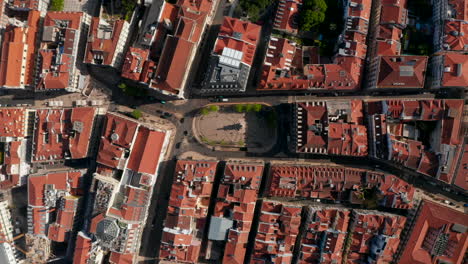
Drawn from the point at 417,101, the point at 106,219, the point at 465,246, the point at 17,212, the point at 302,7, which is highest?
the point at 302,7

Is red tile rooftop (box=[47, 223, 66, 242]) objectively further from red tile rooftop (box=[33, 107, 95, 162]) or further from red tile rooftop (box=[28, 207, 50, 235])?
red tile rooftop (box=[33, 107, 95, 162])

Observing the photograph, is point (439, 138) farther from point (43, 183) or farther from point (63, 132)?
point (43, 183)

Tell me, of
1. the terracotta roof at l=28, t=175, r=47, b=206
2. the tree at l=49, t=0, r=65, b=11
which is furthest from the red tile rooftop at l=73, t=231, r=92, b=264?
the tree at l=49, t=0, r=65, b=11

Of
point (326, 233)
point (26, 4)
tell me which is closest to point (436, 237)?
point (326, 233)

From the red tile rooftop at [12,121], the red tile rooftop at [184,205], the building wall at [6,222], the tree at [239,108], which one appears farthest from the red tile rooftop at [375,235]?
the building wall at [6,222]

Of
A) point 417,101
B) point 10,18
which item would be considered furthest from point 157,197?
point 417,101

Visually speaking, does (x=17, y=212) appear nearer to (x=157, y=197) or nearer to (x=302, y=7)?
(x=157, y=197)

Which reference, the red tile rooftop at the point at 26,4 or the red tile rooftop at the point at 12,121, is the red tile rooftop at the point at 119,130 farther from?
the red tile rooftop at the point at 26,4
